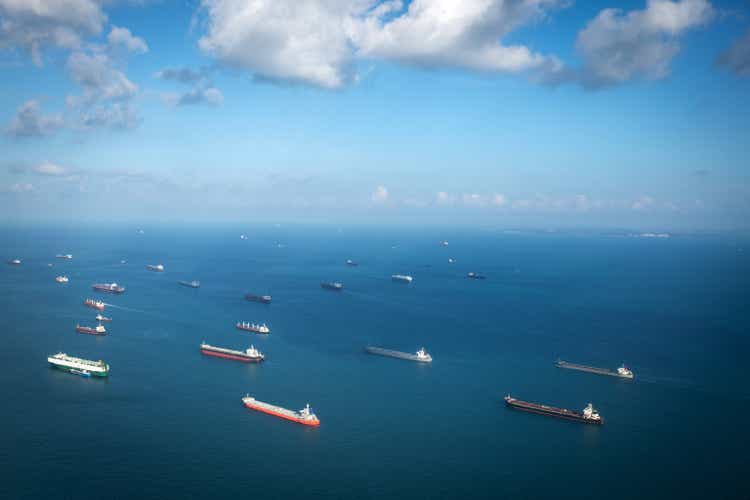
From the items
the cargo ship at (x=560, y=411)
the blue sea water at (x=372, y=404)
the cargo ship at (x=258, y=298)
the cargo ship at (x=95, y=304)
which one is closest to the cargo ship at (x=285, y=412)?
the blue sea water at (x=372, y=404)

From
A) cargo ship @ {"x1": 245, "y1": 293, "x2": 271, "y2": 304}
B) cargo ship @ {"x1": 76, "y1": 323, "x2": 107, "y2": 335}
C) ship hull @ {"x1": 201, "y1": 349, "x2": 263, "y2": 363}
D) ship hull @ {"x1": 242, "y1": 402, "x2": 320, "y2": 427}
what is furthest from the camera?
cargo ship @ {"x1": 245, "y1": 293, "x2": 271, "y2": 304}

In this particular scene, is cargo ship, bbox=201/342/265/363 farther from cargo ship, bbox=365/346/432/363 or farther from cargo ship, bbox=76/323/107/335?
cargo ship, bbox=76/323/107/335

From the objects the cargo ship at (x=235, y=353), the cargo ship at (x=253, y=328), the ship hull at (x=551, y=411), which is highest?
the cargo ship at (x=253, y=328)

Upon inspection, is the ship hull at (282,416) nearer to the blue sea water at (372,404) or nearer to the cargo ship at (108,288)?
the blue sea water at (372,404)

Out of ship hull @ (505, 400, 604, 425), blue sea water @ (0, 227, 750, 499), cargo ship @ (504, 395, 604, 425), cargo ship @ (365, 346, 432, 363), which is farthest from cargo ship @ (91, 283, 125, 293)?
ship hull @ (505, 400, 604, 425)

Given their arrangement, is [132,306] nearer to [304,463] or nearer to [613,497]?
[304,463]

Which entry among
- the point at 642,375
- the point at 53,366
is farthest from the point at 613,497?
the point at 53,366
